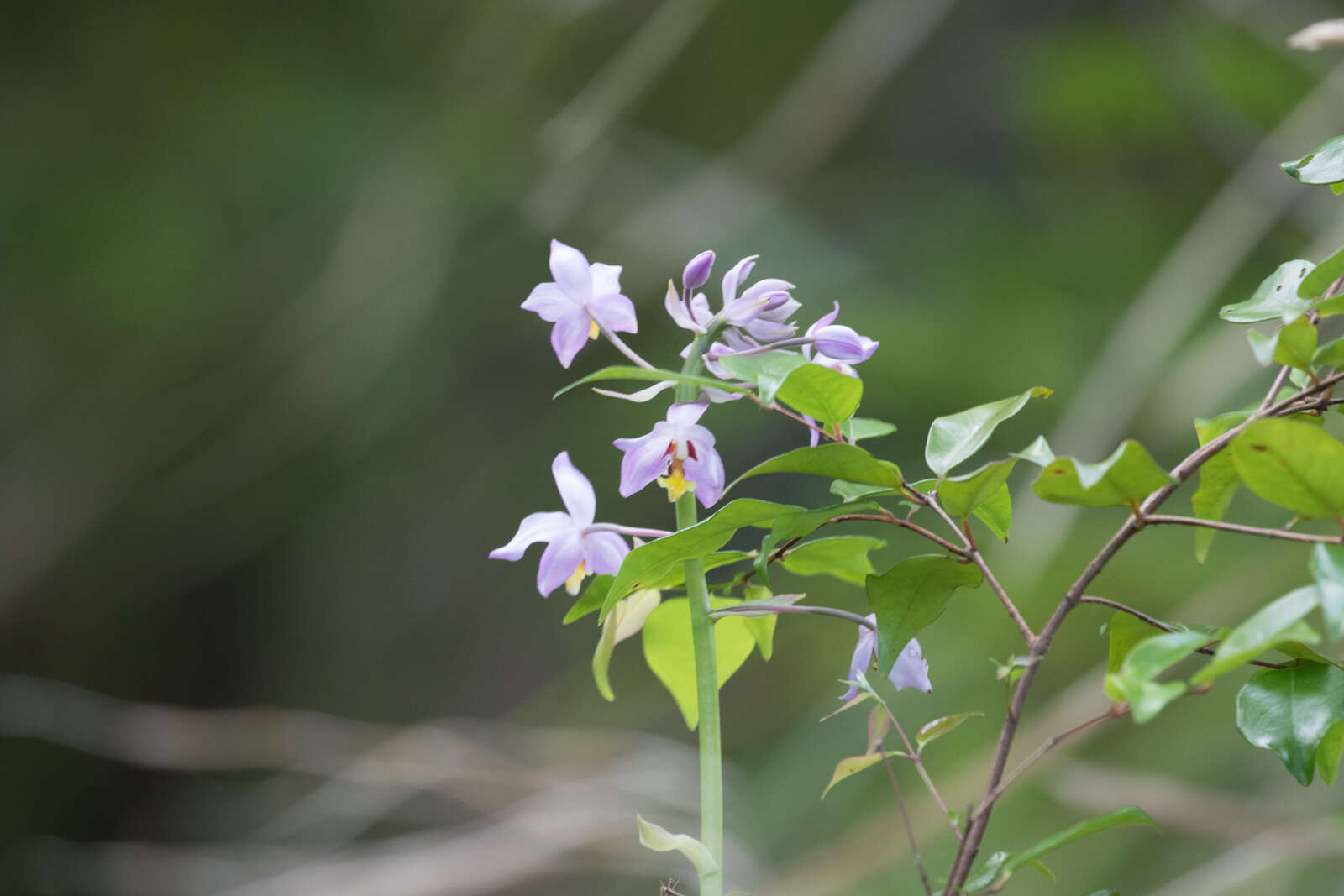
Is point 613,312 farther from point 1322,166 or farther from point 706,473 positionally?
point 1322,166

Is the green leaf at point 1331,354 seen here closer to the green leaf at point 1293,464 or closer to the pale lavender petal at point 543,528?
the green leaf at point 1293,464

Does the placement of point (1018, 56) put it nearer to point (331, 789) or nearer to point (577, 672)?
point (577, 672)

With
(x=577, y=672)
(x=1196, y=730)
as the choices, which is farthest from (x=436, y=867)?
(x=1196, y=730)

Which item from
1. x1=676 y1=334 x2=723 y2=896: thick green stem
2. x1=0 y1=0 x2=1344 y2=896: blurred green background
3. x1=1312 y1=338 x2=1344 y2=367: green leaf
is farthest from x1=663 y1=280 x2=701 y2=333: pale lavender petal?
x1=0 y1=0 x2=1344 y2=896: blurred green background

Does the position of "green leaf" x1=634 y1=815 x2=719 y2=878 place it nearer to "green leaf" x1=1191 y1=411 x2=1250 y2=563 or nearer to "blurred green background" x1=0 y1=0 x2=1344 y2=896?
"green leaf" x1=1191 y1=411 x2=1250 y2=563

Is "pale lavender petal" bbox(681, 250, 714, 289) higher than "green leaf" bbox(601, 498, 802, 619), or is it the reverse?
"pale lavender petal" bbox(681, 250, 714, 289)

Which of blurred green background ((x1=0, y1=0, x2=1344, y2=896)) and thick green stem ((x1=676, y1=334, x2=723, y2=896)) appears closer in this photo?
thick green stem ((x1=676, y1=334, x2=723, y2=896))

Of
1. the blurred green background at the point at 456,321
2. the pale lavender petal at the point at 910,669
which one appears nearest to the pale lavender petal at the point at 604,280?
the pale lavender petal at the point at 910,669
